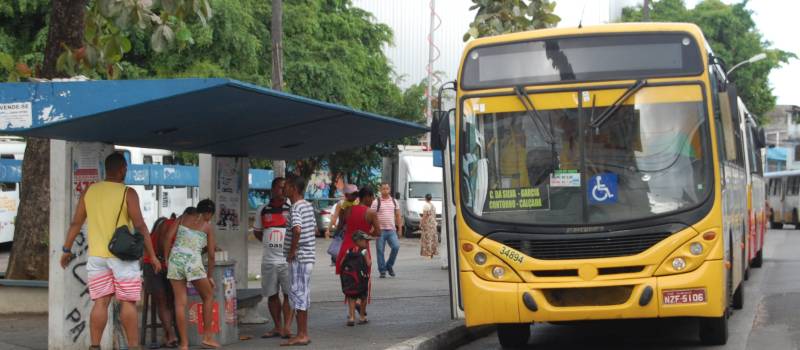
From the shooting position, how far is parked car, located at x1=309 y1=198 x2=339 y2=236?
41.3 m

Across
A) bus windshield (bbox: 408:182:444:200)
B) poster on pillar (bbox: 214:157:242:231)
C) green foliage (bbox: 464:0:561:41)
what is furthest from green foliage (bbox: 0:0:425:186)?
poster on pillar (bbox: 214:157:242:231)

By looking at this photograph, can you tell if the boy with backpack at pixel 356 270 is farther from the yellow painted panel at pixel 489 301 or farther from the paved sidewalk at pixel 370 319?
the yellow painted panel at pixel 489 301

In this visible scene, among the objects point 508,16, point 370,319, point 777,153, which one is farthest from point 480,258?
point 777,153

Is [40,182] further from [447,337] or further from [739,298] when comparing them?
[739,298]

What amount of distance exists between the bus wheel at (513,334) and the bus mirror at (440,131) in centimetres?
195

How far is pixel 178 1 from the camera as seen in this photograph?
9.15 meters

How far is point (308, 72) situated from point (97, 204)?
86.9 feet

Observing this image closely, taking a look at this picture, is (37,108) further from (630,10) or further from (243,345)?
(630,10)

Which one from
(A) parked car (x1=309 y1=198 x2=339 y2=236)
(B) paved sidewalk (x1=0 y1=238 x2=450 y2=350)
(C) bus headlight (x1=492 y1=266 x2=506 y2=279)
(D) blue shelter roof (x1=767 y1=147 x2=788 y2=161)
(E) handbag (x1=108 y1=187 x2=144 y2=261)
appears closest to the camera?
(E) handbag (x1=108 y1=187 x2=144 y2=261)

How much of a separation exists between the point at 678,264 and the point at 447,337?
291 centimetres

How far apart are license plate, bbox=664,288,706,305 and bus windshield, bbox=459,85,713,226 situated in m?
0.69

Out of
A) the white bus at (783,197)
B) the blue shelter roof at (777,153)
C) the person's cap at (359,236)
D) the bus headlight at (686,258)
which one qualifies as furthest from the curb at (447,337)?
the blue shelter roof at (777,153)

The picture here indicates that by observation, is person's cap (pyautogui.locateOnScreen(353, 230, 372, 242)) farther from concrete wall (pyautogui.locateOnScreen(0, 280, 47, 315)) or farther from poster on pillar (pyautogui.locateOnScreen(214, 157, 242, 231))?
concrete wall (pyautogui.locateOnScreen(0, 280, 47, 315))

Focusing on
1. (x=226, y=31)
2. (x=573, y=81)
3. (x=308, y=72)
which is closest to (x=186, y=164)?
(x=308, y=72)
